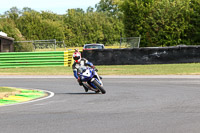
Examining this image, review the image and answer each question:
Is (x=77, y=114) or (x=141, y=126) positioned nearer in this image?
(x=141, y=126)

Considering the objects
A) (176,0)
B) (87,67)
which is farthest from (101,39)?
(87,67)

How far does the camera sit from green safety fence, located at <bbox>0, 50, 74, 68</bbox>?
108ft

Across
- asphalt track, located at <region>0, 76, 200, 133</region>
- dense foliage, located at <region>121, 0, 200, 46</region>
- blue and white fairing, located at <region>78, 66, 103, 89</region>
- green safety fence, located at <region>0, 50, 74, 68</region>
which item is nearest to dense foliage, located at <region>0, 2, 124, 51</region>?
dense foliage, located at <region>121, 0, 200, 46</region>

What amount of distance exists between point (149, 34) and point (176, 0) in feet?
15.8

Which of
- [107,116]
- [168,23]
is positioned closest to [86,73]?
[107,116]

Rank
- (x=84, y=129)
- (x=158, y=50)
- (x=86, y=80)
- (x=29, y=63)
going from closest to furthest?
1. (x=84, y=129)
2. (x=86, y=80)
3. (x=158, y=50)
4. (x=29, y=63)

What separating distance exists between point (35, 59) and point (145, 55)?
8167 millimetres

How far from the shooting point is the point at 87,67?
14.5 meters

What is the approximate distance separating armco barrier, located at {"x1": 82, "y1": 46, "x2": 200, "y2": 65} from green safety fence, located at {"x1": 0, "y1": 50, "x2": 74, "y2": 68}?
1.92 m

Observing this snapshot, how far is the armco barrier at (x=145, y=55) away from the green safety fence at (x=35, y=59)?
6.29ft

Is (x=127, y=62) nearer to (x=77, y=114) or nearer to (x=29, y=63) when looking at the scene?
(x=29, y=63)

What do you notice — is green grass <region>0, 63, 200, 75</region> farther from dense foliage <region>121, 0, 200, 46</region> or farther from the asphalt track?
dense foliage <region>121, 0, 200, 46</region>

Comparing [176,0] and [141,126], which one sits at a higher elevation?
[176,0]

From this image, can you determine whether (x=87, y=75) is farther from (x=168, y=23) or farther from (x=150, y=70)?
(x=168, y=23)
